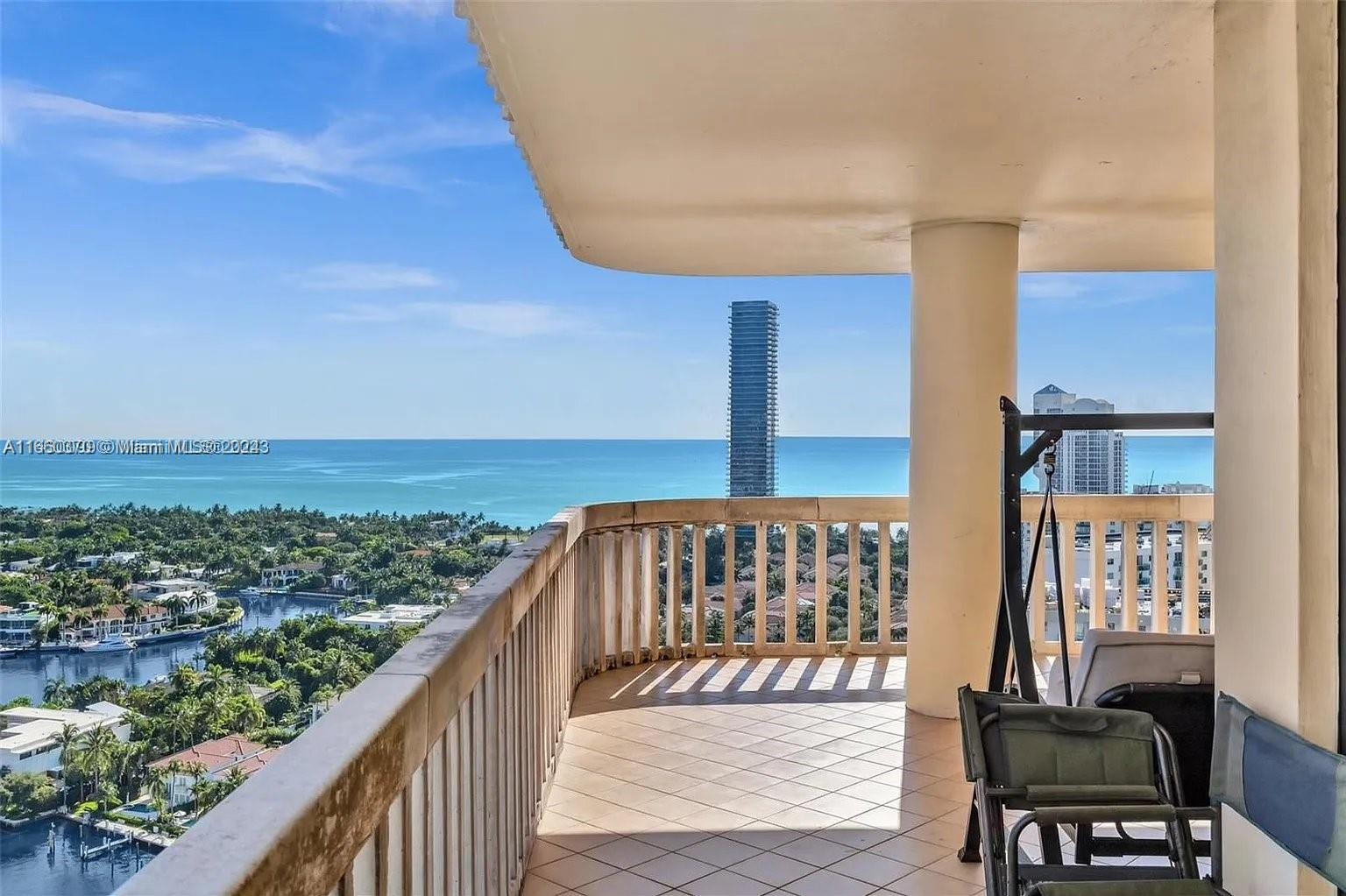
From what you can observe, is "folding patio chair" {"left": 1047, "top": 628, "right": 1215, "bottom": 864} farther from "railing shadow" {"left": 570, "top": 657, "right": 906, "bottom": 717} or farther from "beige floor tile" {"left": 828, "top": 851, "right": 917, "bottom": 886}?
"railing shadow" {"left": 570, "top": 657, "right": 906, "bottom": 717}

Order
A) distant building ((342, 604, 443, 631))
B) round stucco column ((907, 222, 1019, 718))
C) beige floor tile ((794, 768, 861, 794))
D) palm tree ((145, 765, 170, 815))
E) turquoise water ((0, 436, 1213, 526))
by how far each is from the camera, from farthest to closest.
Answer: turquoise water ((0, 436, 1213, 526)) → round stucco column ((907, 222, 1019, 718)) → beige floor tile ((794, 768, 861, 794)) → distant building ((342, 604, 443, 631)) → palm tree ((145, 765, 170, 815))

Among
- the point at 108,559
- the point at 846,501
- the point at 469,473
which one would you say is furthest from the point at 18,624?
the point at 469,473

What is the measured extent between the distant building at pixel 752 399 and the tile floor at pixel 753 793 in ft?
33.6

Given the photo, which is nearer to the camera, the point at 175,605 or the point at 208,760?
the point at 208,760

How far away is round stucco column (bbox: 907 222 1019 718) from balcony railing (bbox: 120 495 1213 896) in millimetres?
1095

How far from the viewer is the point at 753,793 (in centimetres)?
410

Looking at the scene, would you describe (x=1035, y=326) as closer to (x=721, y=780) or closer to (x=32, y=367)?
(x=32, y=367)

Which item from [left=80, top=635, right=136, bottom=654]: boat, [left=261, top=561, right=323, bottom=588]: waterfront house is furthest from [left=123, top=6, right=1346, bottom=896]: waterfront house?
[left=80, top=635, right=136, bottom=654]: boat

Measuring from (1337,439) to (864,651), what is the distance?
4628mm

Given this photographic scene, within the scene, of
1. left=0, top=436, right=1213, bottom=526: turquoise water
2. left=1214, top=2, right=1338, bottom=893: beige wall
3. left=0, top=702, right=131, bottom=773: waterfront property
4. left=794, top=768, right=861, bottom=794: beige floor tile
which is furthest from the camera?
left=0, top=436, right=1213, bottom=526: turquoise water

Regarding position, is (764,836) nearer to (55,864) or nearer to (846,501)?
(55,864)

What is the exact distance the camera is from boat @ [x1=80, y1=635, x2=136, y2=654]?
3496mm

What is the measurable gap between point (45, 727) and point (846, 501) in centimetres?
459

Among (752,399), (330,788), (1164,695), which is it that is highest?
(752,399)
